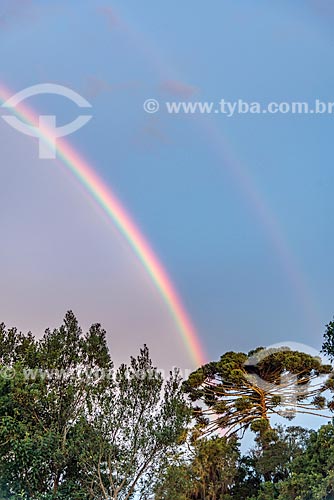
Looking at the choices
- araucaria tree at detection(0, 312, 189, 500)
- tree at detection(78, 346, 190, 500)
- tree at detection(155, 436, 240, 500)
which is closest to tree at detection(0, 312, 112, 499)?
araucaria tree at detection(0, 312, 189, 500)

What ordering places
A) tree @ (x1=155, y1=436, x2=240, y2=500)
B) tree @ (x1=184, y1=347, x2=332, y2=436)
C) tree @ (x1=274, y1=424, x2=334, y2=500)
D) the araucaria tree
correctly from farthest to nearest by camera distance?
tree @ (x1=184, y1=347, x2=332, y2=436), tree @ (x1=155, y1=436, x2=240, y2=500), the araucaria tree, tree @ (x1=274, y1=424, x2=334, y2=500)

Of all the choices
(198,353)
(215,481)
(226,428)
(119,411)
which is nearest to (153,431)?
(119,411)

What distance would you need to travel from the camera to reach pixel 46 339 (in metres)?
25.5

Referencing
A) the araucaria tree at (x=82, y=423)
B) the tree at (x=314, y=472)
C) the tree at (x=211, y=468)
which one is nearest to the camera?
the tree at (x=314, y=472)

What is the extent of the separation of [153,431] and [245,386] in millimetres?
9740

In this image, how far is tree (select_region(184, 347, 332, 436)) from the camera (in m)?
→ 31.2

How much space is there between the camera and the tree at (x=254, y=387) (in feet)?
102

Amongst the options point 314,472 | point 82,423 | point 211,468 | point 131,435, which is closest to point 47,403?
point 82,423

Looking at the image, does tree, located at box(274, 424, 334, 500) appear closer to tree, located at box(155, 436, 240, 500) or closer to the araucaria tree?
tree, located at box(155, 436, 240, 500)

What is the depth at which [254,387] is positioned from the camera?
31969 mm

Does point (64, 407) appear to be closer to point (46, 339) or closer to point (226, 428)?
point (46, 339)

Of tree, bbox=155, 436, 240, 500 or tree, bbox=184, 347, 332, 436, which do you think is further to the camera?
tree, bbox=184, 347, 332, 436

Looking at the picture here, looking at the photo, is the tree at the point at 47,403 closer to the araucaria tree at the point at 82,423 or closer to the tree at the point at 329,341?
the araucaria tree at the point at 82,423

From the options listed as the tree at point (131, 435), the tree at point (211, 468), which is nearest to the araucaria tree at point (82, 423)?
the tree at point (131, 435)
